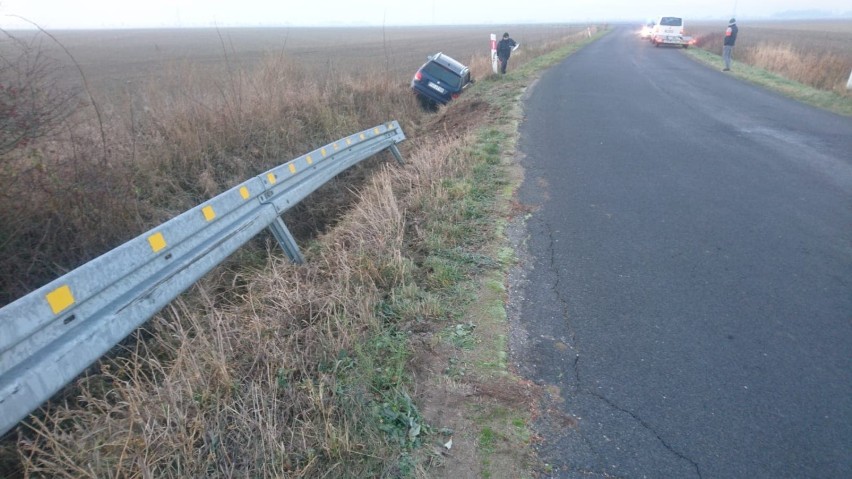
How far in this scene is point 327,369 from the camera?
305 centimetres

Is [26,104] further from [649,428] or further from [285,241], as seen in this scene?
[649,428]

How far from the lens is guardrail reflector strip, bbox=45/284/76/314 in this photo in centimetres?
250

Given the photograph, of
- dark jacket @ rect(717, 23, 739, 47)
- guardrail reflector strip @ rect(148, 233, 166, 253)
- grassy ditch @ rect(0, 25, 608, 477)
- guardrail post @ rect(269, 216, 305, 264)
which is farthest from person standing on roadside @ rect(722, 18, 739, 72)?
guardrail reflector strip @ rect(148, 233, 166, 253)

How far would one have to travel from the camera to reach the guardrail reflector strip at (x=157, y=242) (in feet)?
10.5

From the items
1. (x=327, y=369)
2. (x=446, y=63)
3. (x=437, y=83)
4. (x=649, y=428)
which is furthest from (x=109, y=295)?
(x=446, y=63)

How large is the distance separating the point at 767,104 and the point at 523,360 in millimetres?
11883

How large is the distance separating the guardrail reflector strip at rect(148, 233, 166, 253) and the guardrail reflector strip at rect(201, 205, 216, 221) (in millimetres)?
486

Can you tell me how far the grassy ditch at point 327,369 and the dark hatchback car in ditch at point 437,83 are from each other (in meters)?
8.44

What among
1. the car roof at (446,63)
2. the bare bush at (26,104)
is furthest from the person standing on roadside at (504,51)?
the bare bush at (26,104)

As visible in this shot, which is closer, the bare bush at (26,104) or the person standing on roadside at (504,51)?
the bare bush at (26,104)

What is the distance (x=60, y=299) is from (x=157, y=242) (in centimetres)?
75

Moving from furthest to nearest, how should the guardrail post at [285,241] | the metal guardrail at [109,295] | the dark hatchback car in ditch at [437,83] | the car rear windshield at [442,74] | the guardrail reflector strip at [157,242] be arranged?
the car rear windshield at [442,74] < the dark hatchback car in ditch at [437,83] < the guardrail post at [285,241] < the guardrail reflector strip at [157,242] < the metal guardrail at [109,295]

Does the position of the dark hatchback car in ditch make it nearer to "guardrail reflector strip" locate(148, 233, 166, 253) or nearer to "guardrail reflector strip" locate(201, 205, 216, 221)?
"guardrail reflector strip" locate(201, 205, 216, 221)

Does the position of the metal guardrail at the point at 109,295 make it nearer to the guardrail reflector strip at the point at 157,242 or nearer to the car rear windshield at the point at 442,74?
the guardrail reflector strip at the point at 157,242
